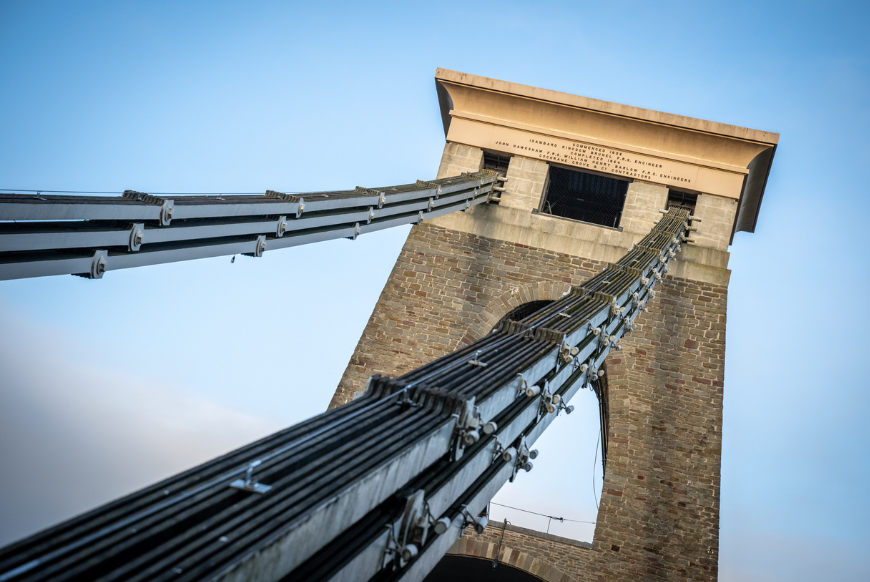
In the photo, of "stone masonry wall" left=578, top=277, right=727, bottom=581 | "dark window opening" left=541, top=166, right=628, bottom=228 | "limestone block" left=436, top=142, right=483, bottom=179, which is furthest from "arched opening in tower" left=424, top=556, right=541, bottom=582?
"dark window opening" left=541, top=166, right=628, bottom=228

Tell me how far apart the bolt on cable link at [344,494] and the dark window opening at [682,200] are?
1267 centimetres

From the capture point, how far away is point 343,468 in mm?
4125

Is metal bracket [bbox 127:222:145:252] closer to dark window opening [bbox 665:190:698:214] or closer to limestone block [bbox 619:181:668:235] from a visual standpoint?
limestone block [bbox 619:181:668:235]

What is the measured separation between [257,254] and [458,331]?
24.0 feet

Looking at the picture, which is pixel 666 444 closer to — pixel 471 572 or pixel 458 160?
pixel 471 572

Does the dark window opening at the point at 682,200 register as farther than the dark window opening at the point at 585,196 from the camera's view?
No

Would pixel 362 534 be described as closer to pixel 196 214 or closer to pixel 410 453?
pixel 410 453

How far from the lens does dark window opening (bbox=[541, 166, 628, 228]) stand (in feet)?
72.8

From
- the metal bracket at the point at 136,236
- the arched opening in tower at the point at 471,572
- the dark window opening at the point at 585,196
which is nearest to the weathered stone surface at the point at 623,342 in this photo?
the arched opening in tower at the point at 471,572

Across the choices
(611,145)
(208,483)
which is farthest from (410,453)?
(611,145)

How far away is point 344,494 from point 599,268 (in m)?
14.8

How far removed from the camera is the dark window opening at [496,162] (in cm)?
1980

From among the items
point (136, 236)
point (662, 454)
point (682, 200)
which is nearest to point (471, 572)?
point (662, 454)

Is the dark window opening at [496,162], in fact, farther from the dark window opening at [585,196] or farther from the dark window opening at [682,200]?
the dark window opening at [682,200]
